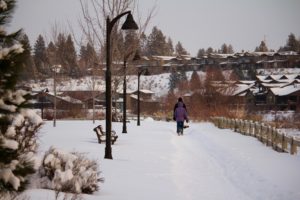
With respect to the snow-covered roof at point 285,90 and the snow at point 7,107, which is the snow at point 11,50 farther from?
the snow-covered roof at point 285,90

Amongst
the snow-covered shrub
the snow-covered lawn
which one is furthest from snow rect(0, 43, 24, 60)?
the snow-covered shrub

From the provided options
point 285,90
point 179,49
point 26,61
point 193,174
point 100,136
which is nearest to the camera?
point 26,61

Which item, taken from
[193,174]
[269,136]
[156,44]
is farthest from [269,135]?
[156,44]

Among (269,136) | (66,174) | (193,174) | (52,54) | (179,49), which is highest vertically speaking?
(179,49)

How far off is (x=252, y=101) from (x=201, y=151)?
2541 inches

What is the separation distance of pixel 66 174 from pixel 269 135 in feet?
40.4

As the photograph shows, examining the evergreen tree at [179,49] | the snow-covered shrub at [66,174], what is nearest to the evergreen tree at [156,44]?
the evergreen tree at [179,49]

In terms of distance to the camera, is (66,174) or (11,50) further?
(66,174)

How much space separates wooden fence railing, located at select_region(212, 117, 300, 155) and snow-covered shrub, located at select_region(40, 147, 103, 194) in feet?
28.0

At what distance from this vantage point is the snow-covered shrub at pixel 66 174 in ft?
22.5

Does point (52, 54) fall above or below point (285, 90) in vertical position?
above

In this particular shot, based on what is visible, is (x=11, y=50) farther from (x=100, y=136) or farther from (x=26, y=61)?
(x=100, y=136)

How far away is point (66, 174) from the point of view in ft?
22.6

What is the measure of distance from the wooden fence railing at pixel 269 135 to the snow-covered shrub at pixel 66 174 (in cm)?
854
